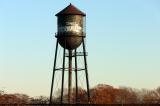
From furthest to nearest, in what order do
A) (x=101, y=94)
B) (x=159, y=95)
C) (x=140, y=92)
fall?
(x=140, y=92) < (x=159, y=95) < (x=101, y=94)

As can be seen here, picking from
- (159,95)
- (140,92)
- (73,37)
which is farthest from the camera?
(140,92)

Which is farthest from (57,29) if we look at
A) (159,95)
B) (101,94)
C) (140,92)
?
(140,92)

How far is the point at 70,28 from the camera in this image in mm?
51719

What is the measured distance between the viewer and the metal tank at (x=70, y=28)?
2028 inches

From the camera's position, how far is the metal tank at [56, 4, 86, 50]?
169 feet

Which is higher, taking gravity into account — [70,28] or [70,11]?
[70,11]

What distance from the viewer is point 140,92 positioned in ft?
465

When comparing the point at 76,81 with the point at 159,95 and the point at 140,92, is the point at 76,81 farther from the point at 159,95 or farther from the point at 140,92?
the point at 140,92

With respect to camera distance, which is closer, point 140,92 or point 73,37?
point 73,37

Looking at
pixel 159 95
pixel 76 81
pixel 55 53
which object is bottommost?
pixel 76 81

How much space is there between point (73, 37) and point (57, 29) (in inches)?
99.0

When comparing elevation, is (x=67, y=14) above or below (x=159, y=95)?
below

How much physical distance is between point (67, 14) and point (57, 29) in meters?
2.07

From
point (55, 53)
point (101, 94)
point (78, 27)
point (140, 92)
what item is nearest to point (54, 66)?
point (55, 53)
